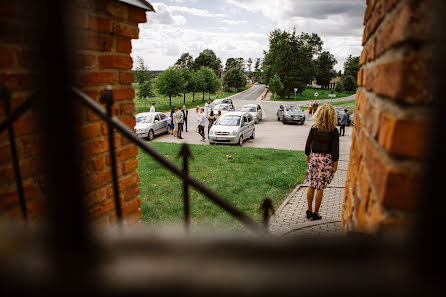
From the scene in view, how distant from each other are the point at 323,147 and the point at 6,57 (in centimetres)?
462

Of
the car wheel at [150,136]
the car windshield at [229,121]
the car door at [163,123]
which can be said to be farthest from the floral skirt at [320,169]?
the car door at [163,123]

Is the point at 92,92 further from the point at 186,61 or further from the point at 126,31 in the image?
the point at 186,61

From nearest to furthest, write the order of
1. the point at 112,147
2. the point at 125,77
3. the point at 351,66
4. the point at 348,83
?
the point at 112,147, the point at 125,77, the point at 348,83, the point at 351,66

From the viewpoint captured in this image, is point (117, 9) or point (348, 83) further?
point (348, 83)

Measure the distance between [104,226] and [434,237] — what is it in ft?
6.76

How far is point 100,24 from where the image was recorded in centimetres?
203

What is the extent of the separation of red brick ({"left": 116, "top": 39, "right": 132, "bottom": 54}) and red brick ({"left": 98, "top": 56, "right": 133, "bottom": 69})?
0.17 ft

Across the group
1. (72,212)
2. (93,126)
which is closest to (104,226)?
(93,126)

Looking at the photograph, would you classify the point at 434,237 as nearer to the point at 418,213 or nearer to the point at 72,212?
the point at 418,213

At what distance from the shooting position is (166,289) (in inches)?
19.0

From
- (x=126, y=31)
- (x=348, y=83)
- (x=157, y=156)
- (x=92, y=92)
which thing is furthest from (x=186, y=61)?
(x=157, y=156)

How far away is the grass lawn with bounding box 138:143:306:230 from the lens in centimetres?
570

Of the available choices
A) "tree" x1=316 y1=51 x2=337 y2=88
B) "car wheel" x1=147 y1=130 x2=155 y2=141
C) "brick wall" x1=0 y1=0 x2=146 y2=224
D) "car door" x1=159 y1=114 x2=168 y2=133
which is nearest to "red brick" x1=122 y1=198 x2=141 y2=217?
"brick wall" x1=0 y1=0 x2=146 y2=224

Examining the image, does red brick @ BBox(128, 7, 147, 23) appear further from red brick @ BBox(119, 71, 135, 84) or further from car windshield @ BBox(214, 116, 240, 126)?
car windshield @ BBox(214, 116, 240, 126)
